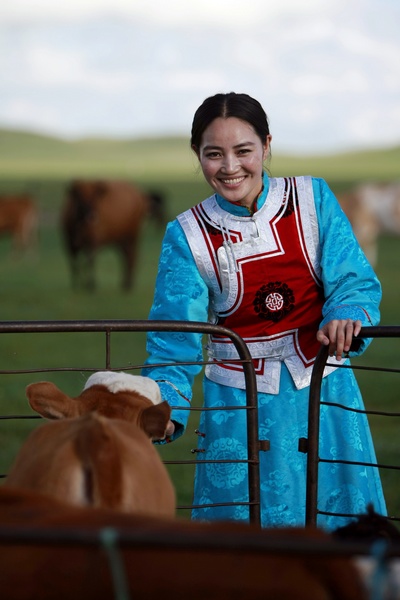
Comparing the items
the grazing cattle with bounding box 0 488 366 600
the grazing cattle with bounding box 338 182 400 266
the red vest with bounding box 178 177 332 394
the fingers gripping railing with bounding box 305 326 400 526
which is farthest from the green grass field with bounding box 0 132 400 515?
the grazing cattle with bounding box 0 488 366 600

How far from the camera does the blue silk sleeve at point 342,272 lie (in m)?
3.37

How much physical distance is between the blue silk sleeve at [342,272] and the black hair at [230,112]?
0.27 metres

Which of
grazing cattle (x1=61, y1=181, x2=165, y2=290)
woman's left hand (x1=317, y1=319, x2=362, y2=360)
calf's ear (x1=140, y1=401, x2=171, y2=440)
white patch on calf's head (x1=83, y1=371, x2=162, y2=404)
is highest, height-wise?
grazing cattle (x1=61, y1=181, x2=165, y2=290)

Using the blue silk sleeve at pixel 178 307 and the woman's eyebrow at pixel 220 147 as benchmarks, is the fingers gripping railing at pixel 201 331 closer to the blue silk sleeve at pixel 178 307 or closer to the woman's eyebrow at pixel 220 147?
the blue silk sleeve at pixel 178 307

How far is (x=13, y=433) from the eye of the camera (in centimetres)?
912

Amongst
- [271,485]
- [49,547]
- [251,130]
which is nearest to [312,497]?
[271,485]

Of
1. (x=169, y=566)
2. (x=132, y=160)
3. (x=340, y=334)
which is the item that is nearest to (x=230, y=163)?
(x=340, y=334)

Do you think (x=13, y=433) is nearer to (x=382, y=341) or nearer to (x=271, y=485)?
(x=271, y=485)

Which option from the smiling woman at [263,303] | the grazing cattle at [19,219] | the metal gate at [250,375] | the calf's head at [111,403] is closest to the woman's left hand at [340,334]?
the metal gate at [250,375]

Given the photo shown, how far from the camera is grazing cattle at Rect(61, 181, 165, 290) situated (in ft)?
85.3

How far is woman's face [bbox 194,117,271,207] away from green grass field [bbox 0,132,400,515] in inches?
5.0

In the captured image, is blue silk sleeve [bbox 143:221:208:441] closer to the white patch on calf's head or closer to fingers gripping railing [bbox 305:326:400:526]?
fingers gripping railing [bbox 305:326:400:526]

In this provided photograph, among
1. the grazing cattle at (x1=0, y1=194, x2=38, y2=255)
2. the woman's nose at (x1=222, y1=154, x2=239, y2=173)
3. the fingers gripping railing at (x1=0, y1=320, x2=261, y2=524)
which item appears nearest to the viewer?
the fingers gripping railing at (x1=0, y1=320, x2=261, y2=524)

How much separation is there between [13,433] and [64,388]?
207 cm
